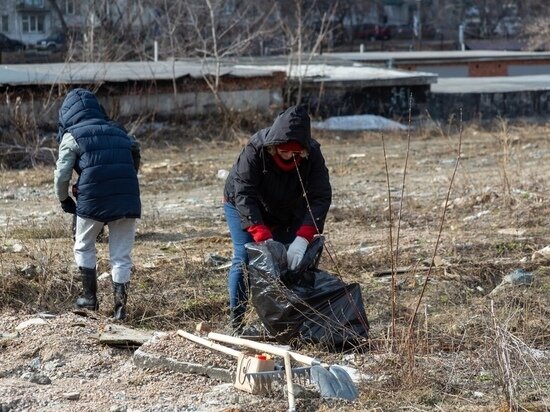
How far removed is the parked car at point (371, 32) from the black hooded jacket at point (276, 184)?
57747 mm

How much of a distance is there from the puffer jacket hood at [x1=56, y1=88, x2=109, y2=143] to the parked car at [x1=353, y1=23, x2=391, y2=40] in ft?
187

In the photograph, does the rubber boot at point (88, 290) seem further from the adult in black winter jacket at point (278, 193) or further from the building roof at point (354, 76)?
the building roof at point (354, 76)

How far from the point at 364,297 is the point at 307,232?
1490 millimetres

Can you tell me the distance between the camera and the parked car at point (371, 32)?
62969 mm

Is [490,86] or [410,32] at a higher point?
[410,32]

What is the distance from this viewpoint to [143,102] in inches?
778

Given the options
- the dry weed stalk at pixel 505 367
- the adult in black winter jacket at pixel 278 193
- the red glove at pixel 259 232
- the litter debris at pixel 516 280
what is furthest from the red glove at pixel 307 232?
the litter debris at pixel 516 280

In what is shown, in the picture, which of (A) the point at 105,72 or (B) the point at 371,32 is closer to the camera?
(A) the point at 105,72

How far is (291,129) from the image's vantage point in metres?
5.59

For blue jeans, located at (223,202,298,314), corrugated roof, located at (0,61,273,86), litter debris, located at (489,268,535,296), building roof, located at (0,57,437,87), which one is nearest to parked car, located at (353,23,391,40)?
building roof, located at (0,57,437,87)

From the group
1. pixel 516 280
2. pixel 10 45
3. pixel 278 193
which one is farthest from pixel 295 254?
pixel 10 45

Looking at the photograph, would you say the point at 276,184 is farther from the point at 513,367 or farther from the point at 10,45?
the point at 10,45

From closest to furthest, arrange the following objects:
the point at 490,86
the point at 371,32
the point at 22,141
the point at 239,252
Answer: the point at 239,252 → the point at 22,141 → the point at 490,86 → the point at 371,32

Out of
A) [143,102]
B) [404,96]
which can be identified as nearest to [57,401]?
[143,102]
